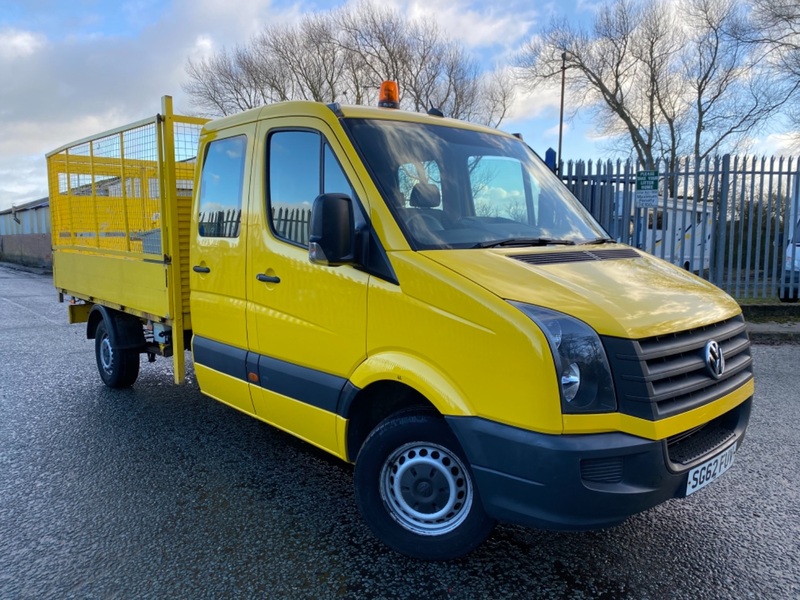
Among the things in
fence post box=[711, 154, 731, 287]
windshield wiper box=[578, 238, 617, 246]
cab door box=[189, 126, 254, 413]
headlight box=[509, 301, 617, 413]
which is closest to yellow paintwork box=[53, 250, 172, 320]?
cab door box=[189, 126, 254, 413]

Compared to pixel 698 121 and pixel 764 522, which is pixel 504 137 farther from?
pixel 698 121

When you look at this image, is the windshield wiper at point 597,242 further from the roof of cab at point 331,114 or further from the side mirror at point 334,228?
the side mirror at point 334,228

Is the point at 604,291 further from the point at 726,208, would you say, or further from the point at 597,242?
the point at 726,208

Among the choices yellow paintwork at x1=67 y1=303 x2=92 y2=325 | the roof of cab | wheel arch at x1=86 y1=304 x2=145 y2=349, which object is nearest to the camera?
the roof of cab

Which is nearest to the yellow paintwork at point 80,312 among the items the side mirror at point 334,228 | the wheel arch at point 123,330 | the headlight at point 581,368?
the wheel arch at point 123,330

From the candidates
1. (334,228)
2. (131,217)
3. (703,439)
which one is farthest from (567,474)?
(131,217)

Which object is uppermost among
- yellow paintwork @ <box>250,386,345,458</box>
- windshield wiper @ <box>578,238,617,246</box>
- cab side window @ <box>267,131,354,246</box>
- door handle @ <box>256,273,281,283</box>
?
cab side window @ <box>267,131,354,246</box>

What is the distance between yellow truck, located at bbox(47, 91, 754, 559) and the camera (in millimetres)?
2457

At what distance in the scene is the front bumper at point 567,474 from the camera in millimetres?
2424

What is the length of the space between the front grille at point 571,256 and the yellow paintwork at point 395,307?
61 mm

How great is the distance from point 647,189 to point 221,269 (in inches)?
330

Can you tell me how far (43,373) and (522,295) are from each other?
6556mm

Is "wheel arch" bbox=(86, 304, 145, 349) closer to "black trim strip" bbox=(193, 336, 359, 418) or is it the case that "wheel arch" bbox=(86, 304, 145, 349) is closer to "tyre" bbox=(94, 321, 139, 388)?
"tyre" bbox=(94, 321, 139, 388)

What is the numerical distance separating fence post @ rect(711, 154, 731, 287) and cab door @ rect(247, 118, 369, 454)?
31.0ft
